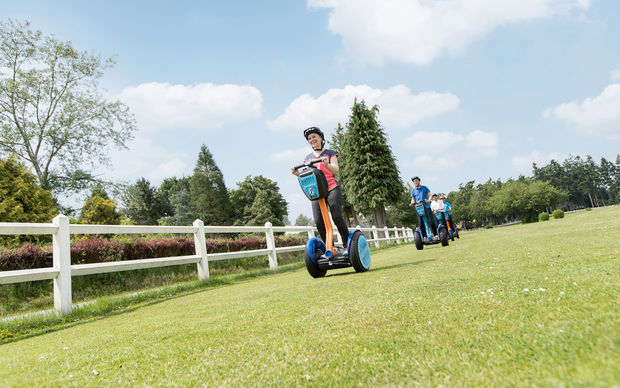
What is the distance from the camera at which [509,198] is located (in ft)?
252

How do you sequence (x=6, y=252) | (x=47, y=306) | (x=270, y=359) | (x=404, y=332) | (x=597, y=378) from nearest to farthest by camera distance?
(x=597, y=378), (x=270, y=359), (x=404, y=332), (x=47, y=306), (x=6, y=252)

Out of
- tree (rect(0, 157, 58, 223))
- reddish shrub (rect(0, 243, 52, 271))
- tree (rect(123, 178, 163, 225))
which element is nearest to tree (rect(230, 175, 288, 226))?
tree (rect(123, 178, 163, 225))

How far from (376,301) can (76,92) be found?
89.6 ft

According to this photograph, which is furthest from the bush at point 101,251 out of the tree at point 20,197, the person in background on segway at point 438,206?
the tree at point 20,197

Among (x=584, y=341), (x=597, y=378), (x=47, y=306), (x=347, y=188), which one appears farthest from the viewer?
(x=347, y=188)

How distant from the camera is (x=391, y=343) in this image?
1632 mm

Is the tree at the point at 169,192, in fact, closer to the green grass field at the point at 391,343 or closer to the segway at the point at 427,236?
the segway at the point at 427,236

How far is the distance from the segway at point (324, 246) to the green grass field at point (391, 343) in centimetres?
211

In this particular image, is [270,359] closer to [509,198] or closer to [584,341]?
[584,341]

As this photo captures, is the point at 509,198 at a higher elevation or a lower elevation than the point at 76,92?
lower

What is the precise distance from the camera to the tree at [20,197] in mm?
12859

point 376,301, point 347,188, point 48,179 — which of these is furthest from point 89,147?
point 376,301

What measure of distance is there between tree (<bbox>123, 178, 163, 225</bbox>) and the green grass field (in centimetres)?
5873

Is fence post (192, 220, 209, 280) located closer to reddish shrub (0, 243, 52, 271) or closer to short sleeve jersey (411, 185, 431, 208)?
reddish shrub (0, 243, 52, 271)
